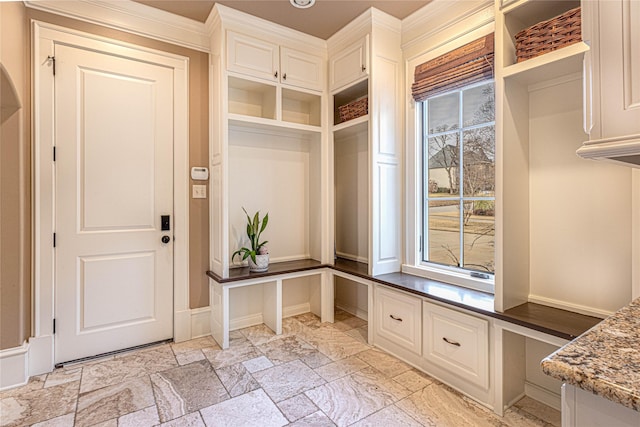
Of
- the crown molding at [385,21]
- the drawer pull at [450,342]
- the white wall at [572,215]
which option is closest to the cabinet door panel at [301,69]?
the crown molding at [385,21]

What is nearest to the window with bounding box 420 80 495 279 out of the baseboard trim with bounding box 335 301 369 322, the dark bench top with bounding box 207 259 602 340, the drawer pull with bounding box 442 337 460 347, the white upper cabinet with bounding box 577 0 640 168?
the dark bench top with bounding box 207 259 602 340

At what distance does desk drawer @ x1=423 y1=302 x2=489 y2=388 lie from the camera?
71.5 inches

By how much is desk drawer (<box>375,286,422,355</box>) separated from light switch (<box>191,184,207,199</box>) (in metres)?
1.70

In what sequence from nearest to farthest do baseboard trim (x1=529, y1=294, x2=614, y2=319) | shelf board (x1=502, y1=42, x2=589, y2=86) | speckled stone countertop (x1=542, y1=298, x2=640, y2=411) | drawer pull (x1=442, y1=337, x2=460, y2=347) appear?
speckled stone countertop (x1=542, y1=298, x2=640, y2=411) → shelf board (x1=502, y1=42, x2=589, y2=86) → baseboard trim (x1=529, y1=294, x2=614, y2=319) → drawer pull (x1=442, y1=337, x2=460, y2=347)

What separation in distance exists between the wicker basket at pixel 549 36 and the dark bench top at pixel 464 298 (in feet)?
4.56

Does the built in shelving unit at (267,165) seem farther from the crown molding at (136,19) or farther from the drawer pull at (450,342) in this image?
the drawer pull at (450,342)

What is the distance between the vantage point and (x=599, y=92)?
0.88 meters

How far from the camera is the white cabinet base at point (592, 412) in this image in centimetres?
58

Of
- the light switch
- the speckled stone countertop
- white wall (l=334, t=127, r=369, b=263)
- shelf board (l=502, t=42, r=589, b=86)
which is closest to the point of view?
the speckled stone countertop

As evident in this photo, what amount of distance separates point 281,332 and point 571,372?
2495 mm

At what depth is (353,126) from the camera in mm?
2879

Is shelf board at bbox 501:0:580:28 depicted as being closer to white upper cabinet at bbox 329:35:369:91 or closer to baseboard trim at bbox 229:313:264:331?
white upper cabinet at bbox 329:35:369:91

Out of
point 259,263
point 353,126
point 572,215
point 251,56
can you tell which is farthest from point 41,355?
point 572,215

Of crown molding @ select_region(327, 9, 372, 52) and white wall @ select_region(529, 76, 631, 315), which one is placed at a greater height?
crown molding @ select_region(327, 9, 372, 52)
